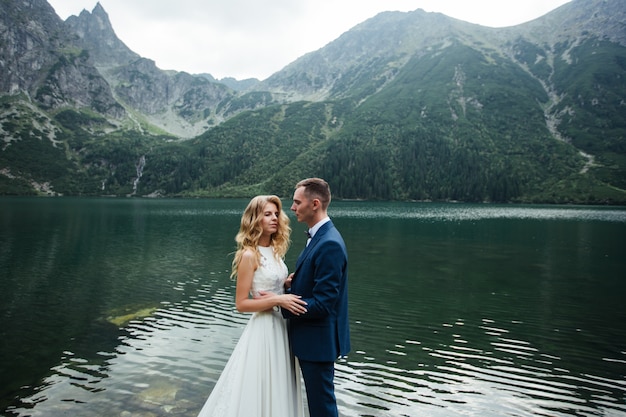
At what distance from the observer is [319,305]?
4.66 metres

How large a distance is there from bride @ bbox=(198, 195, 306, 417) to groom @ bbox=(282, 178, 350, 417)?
0.32 metres

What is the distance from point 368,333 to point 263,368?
11.9 metres

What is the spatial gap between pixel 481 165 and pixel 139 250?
18505 cm

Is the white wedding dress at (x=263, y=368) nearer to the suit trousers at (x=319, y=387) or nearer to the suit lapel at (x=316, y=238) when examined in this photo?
the suit trousers at (x=319, y=387)

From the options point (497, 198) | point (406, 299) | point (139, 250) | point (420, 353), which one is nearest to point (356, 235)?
point (139, 250)

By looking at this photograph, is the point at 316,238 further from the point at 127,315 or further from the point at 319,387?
the point at 127,315

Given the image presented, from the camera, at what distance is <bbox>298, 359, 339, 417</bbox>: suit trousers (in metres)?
5.00

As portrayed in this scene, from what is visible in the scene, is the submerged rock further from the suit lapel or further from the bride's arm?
the suit lapel

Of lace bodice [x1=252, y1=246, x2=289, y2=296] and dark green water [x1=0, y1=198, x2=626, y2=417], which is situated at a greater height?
lace bodice [x1=252, y1=246, x2=289, y2=296]

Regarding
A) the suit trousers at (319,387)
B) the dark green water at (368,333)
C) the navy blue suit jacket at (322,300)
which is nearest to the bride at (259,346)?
the navy blue suit jacket at (322,300)

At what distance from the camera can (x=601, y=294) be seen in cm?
2417

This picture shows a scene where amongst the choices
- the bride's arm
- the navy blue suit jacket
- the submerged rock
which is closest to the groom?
the navy blue suit jacket

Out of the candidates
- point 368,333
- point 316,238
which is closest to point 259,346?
point 316,238

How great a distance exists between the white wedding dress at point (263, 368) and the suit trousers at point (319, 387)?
437 millimetres
